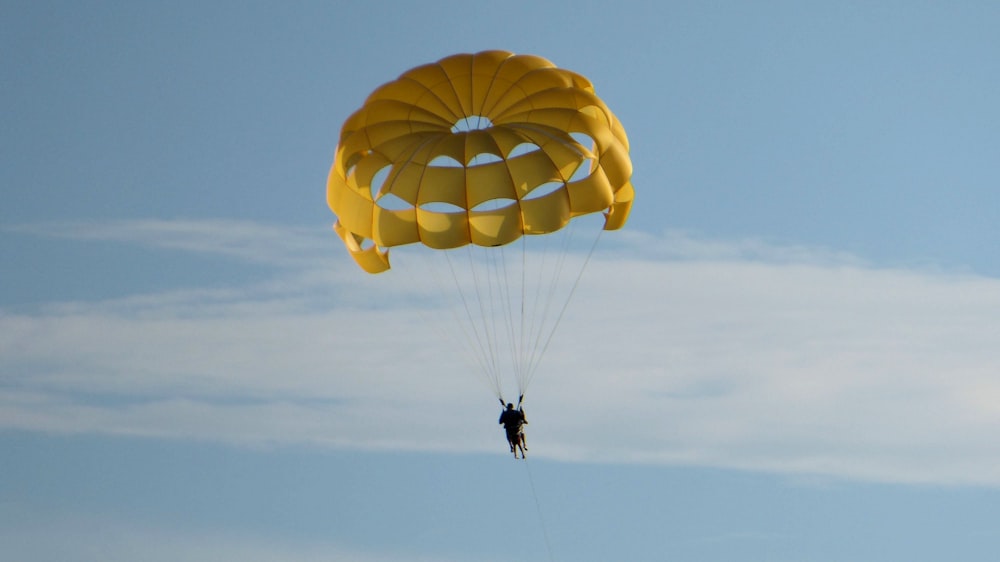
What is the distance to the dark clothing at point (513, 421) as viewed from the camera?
49125mm

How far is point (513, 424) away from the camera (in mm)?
49125

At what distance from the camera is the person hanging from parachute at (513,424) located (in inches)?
1935

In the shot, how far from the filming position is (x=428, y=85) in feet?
163

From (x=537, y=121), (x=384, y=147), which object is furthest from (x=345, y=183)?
(x=537, y=121)

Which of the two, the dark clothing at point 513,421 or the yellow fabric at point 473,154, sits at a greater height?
the yellow fabric at point 473,154

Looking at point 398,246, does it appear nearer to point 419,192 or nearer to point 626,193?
point 419,192

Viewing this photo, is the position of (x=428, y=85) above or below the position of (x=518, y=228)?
above

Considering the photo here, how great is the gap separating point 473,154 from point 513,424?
227 inches

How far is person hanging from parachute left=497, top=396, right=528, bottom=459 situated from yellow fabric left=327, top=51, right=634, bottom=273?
362cm

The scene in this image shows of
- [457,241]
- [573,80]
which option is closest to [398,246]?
[457,241]

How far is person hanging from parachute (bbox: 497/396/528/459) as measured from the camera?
161 ft

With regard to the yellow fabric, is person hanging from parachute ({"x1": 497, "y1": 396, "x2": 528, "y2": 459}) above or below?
below

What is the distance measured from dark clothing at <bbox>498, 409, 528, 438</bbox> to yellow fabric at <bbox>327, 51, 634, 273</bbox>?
367 centimetres

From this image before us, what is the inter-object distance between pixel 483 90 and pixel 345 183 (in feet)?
11.7
